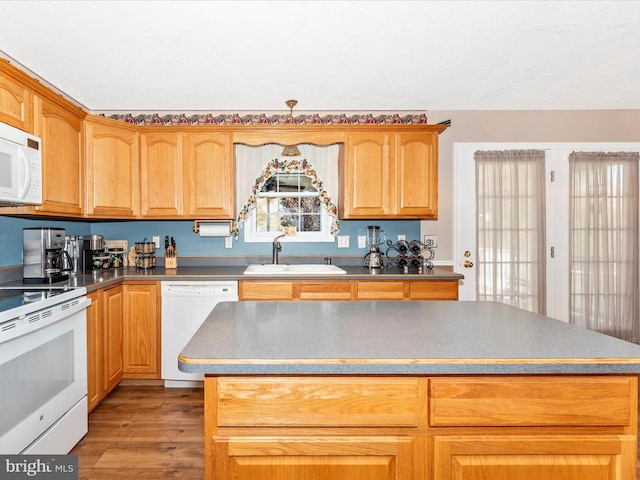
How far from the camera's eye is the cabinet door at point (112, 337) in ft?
8.38

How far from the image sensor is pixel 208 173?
317 centimetres

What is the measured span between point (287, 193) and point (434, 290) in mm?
1678

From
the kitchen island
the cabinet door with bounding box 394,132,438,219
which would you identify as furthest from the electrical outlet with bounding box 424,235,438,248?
the kitchen island

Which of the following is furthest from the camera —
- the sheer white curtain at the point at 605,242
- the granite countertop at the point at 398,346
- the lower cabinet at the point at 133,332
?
the sheer white curtain at the point at 605,242

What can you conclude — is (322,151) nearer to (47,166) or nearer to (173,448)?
(47,166)

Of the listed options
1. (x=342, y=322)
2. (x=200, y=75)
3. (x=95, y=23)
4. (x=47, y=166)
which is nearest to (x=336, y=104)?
(x=200, y=75)

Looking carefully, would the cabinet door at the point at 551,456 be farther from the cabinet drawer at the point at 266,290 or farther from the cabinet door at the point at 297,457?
the cabinet drawer at the point at 266,290

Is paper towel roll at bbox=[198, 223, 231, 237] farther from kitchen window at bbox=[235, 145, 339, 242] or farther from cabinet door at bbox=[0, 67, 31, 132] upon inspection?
cabinet door at bbox=[0, 67, 31, 132]

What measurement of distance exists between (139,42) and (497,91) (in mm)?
2808

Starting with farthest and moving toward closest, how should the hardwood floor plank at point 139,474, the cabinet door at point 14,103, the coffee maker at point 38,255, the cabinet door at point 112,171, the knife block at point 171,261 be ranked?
1. the knife block at point 171,261
2. the cabinet door at point 112,171
3. the coffee maker at point 38,255
4. the cabinet door at point 14,103
5. the hardwood floor plank at point 139,474

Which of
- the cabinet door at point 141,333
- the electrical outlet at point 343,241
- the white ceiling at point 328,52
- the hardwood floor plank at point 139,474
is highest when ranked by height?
the white ceiling at point 328,52

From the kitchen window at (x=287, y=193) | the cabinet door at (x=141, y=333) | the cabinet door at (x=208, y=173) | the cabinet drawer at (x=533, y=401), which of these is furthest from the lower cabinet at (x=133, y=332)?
the cabinet drawer at (x=533, y=401)

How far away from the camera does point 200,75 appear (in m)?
2.74

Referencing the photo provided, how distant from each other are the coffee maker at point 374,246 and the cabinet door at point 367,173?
1.06ft
